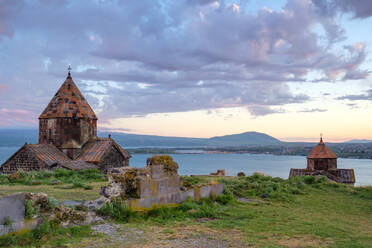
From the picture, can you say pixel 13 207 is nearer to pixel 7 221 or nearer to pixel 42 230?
pixel 7 221

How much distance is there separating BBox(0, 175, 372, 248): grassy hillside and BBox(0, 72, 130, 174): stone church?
1516 cm

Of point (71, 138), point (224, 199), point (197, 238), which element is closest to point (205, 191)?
point (224, 199)

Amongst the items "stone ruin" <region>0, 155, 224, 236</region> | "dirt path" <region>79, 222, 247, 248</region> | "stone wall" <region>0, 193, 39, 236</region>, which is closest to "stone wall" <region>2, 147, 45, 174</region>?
"stone ruin" <region>0, 155, 224, 236</region>

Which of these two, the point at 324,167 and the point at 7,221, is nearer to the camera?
the point at 7,221

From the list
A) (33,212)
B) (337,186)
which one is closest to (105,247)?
(33,212)

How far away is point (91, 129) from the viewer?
26.2 m

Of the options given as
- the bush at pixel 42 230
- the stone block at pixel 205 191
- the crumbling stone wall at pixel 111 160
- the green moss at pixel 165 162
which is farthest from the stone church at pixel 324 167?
the bush at pixel 42 230

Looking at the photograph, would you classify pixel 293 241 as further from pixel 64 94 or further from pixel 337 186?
pixel 64 94

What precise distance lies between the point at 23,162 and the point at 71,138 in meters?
3.69

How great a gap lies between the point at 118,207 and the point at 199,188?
3.13 metres

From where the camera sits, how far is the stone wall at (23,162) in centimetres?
2230

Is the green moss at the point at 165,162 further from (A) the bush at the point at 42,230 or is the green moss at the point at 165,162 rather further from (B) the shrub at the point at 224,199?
(A) the bush at the point at 42,230

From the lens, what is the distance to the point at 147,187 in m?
8.14

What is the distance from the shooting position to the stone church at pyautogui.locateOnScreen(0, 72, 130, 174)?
77.1 feet
